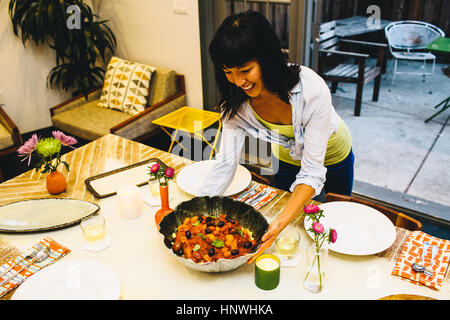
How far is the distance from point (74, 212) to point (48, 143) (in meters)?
0.34

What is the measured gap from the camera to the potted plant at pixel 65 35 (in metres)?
3.56

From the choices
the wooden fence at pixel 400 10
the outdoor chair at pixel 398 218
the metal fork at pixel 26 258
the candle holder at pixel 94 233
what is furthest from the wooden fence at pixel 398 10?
the metal fork at pixel 26 258

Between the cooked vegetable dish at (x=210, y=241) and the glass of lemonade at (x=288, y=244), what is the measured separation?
0.09 meters

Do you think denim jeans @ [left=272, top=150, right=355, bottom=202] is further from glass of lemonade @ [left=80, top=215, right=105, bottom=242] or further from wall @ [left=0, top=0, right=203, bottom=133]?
wall @ [left=0, top=0, right=203, bottom=133]

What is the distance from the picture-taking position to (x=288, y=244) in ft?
4.20

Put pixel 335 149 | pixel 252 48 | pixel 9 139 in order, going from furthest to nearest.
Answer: pixel 9 139 → pixel 335 149 → pixel 252 48

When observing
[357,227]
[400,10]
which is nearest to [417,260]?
[357,227]

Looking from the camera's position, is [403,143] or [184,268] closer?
[184,268]

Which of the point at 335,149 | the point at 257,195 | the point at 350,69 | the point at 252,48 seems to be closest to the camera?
the point at 252,48

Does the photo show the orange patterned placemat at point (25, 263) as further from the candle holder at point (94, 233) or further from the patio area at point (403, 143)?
the patio area at point (403, 143)

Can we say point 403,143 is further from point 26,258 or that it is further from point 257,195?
point 26,258

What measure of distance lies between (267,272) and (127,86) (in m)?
2.94

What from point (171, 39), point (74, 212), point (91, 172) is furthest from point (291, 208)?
point (171, 39)

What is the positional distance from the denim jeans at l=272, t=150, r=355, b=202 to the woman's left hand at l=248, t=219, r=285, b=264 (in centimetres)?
61
